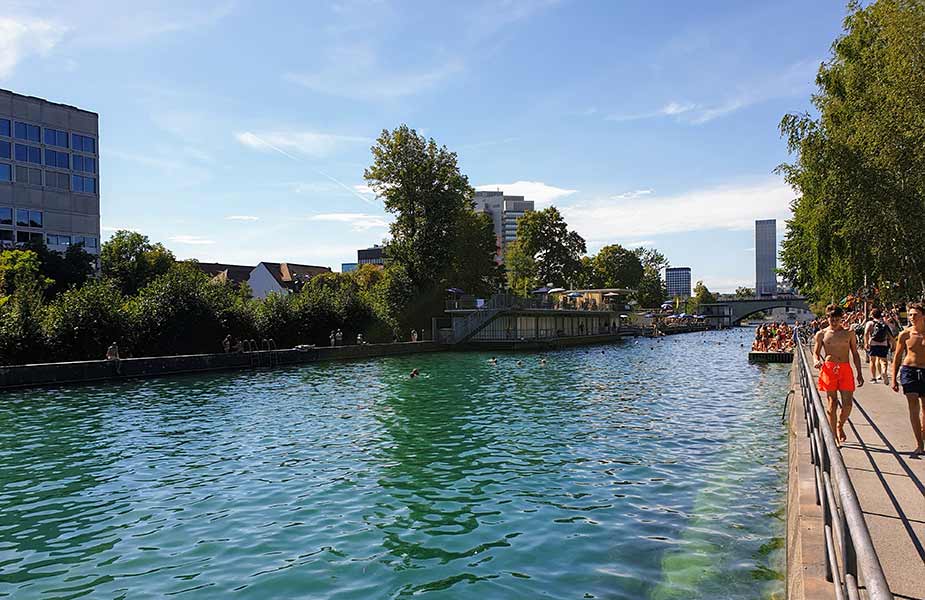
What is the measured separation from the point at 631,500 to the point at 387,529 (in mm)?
4095

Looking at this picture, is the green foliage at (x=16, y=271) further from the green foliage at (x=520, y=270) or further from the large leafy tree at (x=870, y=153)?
the green foliage at (x=520, y=270)

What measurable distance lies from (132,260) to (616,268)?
3588 inches

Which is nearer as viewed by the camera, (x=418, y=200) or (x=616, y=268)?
(x=418, y=200)

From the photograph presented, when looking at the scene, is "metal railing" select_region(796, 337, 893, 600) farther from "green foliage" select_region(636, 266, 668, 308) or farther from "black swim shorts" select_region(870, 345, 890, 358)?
"green foliage" select_region(636, 266, 668, 308)

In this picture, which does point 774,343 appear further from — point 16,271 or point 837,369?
point 16,271

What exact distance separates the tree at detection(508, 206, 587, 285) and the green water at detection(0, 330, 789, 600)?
256ft

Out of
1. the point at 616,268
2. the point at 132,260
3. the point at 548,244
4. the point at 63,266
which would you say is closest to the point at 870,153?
the point at 63,266

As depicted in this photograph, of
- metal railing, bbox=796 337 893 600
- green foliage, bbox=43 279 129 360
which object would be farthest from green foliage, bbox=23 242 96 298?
metal railing, bbox=796 337 893 600

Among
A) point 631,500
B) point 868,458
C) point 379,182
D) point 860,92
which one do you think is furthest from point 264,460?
point 379,182

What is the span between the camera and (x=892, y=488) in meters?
7.88

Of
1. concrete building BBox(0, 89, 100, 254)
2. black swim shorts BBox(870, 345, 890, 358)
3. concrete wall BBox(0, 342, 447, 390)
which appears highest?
concrete building BBox(0, 89, 100, 254)

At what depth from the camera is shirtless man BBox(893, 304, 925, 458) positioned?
973cm

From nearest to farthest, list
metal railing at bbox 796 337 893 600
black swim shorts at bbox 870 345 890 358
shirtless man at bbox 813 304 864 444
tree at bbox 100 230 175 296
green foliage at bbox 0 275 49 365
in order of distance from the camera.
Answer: metal railing at bbox 796 337 893 600
shirtless man at bbox 813 304 864 444
black swim shorts at bbox 870 345 890 358
green foliage at bbox 0 275 49 365
tree at bbox 100 230 175 296

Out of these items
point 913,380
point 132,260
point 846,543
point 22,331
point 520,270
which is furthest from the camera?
point 520,270
